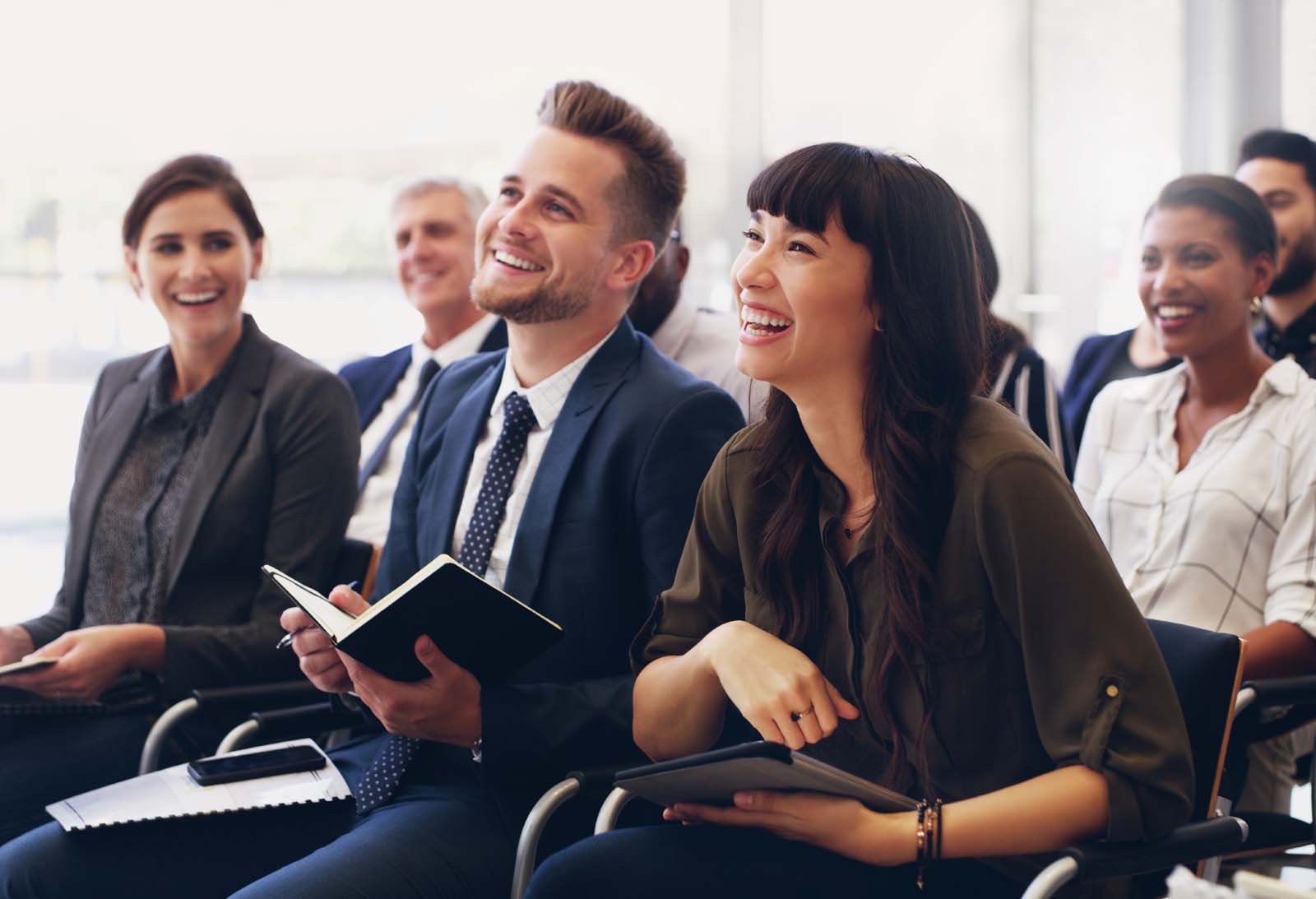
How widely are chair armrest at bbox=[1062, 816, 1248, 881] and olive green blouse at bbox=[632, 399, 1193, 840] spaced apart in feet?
0.07

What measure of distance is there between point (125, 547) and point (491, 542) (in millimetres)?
981

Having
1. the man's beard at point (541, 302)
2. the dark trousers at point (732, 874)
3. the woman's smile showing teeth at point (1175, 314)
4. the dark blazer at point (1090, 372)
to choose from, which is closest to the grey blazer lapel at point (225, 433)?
the man's beard at point (541, 302)

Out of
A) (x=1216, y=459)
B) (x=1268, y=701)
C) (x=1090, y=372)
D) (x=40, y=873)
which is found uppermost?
(x=1090, y=372)

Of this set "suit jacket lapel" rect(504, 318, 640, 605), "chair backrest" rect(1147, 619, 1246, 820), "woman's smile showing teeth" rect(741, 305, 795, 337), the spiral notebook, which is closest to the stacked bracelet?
"chair backrest" rect(1147, 619, 1246, 820)

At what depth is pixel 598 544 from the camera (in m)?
1.96

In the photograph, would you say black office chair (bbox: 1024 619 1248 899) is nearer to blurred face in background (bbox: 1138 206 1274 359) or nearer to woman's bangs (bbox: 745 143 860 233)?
woman's bangs (bbox: 745 143 860 233)

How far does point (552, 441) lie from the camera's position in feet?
6.75

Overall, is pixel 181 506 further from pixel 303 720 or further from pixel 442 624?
A: pixel 442 624

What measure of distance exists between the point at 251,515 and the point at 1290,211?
289 centimetres

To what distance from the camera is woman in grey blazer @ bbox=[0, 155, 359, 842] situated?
235 cm

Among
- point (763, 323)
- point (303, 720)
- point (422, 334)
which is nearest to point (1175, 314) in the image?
point (763, 323)

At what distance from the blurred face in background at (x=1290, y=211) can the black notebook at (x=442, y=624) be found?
2.55 metres

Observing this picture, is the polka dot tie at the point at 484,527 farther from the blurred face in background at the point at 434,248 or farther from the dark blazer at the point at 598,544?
the blurred face in background at the point at 434,248

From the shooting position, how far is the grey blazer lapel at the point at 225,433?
2.51 metres
